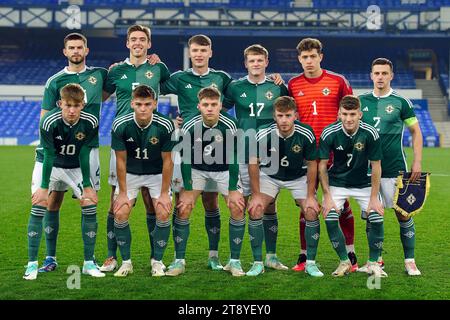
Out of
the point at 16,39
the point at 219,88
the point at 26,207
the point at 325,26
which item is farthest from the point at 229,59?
the point at 219,88

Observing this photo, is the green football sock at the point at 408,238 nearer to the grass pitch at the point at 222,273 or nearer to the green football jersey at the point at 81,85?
the grass pitch at the point at 222,273

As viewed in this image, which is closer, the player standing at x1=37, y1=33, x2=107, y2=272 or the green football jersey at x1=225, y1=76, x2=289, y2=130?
the player standing at x1=37, y1=33, x2=107, y2=272

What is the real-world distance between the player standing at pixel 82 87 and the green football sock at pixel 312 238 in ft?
6.20

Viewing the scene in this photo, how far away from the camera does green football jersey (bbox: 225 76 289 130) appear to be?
21.5 feet

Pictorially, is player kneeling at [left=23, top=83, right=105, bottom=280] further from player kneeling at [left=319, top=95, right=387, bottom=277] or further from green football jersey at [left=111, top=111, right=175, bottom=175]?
player kneeling at [left=319, top=95, right=387, bottom=277]

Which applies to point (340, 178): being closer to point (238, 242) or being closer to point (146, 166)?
point (238, 242)

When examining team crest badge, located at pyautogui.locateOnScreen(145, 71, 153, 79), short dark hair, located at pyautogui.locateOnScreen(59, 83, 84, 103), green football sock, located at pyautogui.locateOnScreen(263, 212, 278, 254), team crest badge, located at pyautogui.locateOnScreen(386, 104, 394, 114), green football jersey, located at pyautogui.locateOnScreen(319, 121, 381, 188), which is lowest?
green football sock, located at pyautogui.locateOnScreen(263, 212, 278, 254)

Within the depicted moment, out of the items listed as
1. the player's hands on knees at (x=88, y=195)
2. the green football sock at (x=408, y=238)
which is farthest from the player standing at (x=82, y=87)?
the green football sock at (x=408, y=238)

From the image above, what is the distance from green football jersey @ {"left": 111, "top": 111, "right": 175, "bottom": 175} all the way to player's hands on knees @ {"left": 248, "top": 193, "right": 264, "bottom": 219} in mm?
863

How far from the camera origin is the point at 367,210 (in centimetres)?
614

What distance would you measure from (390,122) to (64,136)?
2844mm

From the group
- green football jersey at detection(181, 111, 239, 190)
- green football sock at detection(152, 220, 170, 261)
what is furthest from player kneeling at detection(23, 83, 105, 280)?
green football jersey at detection(181, 111, 239, 190)

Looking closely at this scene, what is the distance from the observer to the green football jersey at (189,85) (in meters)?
6.54

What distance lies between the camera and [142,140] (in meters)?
6.07
